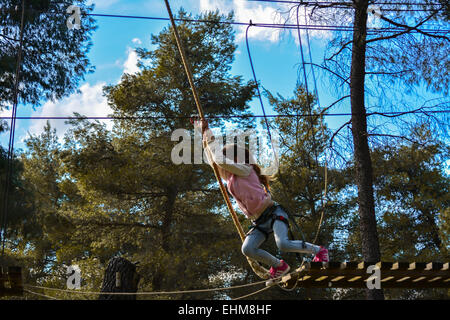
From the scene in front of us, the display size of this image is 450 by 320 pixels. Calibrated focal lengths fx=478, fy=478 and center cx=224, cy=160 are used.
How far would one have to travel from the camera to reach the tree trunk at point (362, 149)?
6281 millimetres

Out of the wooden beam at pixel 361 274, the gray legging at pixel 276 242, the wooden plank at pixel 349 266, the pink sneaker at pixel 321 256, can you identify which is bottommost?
the wooden beam at pixel 361 274

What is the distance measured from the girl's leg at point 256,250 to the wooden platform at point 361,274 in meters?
0.18

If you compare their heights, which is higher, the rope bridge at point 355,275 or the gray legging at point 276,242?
the gray legging at point 276,242

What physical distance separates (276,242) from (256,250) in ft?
0.56

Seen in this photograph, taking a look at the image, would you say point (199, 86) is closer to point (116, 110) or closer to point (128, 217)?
point (116, 110)

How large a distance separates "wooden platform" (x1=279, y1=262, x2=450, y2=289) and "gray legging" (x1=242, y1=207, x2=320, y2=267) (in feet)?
0.61

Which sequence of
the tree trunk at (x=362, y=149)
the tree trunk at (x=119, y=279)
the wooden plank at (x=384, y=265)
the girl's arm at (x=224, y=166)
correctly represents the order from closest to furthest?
1. the wooden plank at (x=384, y=265)
2. the girl's arm at (x=224, y=166)
3. the tree trunk at (x=119, y=279)
4. the tree trunk at (x=362, y=149)

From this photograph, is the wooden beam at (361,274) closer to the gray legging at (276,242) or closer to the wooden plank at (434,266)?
the wooden plank at (434,266)

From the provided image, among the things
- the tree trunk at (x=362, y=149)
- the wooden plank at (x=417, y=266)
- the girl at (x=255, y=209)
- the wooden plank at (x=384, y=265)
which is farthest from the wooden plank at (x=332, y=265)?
the tree trunk at (x=362, y=149)

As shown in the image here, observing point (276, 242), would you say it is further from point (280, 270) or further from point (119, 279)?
point (119, 279)

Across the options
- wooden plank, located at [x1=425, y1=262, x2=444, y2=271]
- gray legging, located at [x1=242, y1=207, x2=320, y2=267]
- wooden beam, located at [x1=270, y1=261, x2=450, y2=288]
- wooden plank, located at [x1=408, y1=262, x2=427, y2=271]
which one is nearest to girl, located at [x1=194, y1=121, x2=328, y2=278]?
gray legging, located at [x1=242, y1=207, x2=320, y2=267]

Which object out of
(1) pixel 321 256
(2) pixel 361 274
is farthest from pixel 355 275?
(1) pixel 321 256

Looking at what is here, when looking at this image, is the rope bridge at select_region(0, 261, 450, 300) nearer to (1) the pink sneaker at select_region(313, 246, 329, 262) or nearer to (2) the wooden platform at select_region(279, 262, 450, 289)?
(2) the wooden platform at select_region(279, 262, 450, 289)
